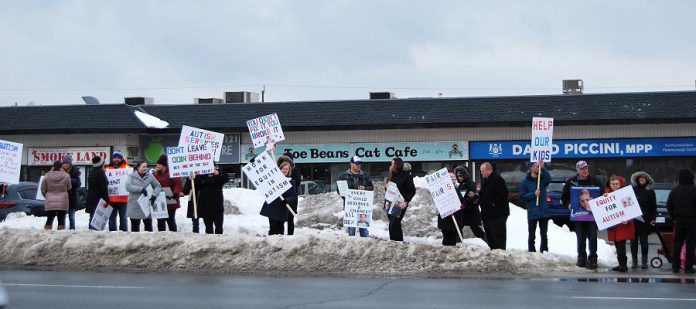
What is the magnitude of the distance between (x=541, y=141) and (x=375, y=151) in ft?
70.4

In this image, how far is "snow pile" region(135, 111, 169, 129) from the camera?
4138 cm

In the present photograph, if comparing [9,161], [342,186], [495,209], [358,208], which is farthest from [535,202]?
[9,161]

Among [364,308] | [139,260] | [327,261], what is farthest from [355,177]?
[364,308]

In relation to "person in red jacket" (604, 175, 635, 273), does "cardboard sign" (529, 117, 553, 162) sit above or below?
above

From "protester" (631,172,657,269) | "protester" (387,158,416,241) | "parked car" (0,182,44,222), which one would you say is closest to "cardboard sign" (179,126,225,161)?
"protester" (387,158,416,241)

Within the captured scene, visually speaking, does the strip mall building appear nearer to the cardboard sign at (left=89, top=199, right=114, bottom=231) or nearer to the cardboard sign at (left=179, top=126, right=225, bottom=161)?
the cardboard sign at (left=179, top=126, right=225, bottom=161)

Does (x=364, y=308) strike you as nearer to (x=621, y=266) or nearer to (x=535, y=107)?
(x=621, y=266)

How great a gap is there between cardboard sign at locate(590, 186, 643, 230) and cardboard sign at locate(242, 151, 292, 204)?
5351 millimetres

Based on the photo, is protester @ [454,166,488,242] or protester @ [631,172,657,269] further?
protester @ [454,166,488,242]

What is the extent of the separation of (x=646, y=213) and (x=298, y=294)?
6694 mm

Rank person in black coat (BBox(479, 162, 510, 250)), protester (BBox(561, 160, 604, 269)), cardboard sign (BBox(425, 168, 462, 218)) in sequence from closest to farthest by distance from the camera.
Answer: protester (BBox(561, 160, 604, 269)) < person in black coat (BBox(479, 162, 510, 250)) < cardboard sign (BBox(425, 168, 462, 218))

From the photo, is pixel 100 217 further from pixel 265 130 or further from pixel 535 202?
pixel 535 202

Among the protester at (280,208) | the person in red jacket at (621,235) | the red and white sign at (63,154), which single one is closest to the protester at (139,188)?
the protester at (280,208)

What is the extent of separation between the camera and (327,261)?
1659cm
